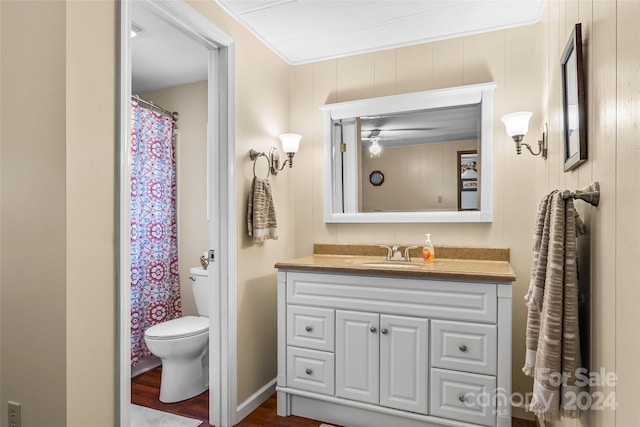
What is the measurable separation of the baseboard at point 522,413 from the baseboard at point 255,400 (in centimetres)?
152

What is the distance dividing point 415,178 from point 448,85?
0.64 m

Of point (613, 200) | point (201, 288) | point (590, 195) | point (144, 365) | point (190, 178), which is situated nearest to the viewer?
point (613, 200)

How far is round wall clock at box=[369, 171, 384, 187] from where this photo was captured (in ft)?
8.68

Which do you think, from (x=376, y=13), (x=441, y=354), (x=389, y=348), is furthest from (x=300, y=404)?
(x=376, y=13)

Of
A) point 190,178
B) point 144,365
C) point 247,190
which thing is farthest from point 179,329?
point 190,178

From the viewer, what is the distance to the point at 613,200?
35.3 inches

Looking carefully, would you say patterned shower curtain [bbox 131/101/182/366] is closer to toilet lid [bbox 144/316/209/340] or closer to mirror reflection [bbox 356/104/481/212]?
toilet lid [bbox 144/316/209/340]

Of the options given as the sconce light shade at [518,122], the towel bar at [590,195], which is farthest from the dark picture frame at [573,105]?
the sconce light shade at [518,122]

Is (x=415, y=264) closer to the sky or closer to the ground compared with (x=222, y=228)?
closer to the ground

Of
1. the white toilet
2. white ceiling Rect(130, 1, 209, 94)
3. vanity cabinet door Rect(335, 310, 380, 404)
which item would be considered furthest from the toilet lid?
white ceiling Rect(130, 1, 209, 94)

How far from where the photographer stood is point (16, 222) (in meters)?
1.45

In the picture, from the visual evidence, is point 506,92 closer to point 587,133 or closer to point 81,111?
point 587,133

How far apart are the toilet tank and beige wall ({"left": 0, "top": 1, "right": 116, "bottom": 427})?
4.54 ft

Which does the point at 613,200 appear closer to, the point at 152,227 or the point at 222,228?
the point at 222,228
